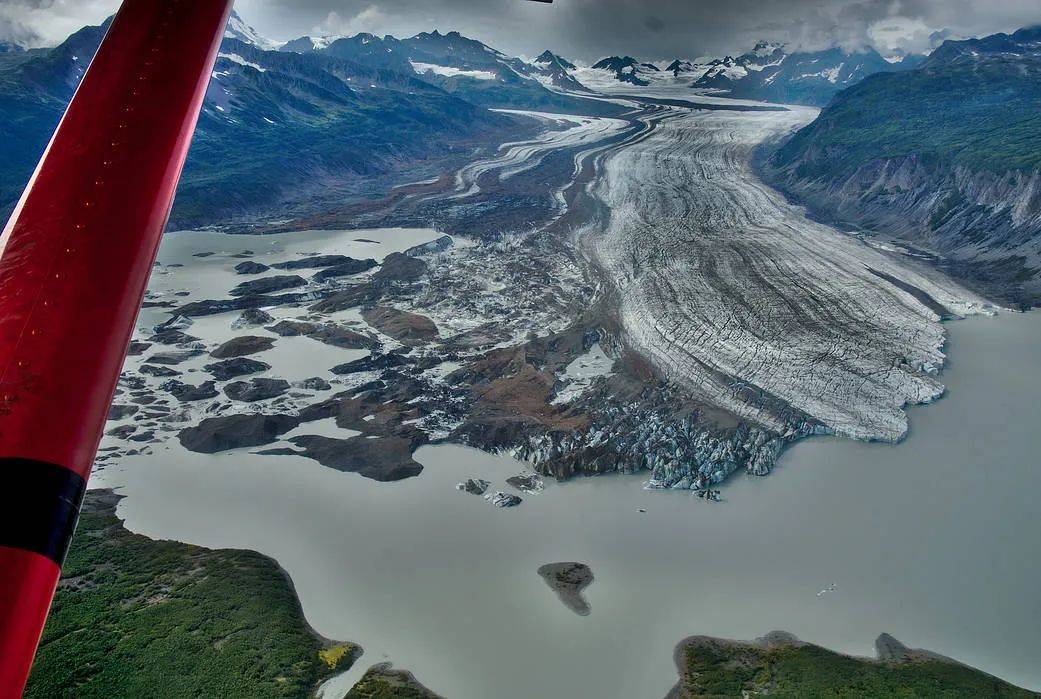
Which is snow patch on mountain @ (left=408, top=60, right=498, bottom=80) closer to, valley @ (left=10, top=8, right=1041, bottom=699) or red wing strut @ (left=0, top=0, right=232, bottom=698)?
valley @ (left=10, top=8, right=1041, bottom=699)

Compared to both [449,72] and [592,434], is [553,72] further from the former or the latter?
[592,434]

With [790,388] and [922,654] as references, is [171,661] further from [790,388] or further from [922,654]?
[790,388]

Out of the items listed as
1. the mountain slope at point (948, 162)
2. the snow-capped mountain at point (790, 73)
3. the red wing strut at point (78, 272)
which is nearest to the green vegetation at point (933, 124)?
the mountain slope at point (948, 162)

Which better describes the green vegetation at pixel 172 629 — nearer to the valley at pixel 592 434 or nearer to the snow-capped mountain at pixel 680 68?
the valley at pixel 592 434

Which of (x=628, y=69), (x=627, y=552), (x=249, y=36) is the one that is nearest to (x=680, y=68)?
(x=628, y=69)

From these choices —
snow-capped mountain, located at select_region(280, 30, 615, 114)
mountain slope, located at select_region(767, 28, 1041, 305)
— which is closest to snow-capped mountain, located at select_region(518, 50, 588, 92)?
snow-capped mountain, located at select_region(280, 30, 615, 114)

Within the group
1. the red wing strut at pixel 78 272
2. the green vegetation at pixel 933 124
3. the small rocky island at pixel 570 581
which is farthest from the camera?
the green vegetation at pixel 933 124

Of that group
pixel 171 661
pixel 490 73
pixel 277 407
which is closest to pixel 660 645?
pixel 171 661
